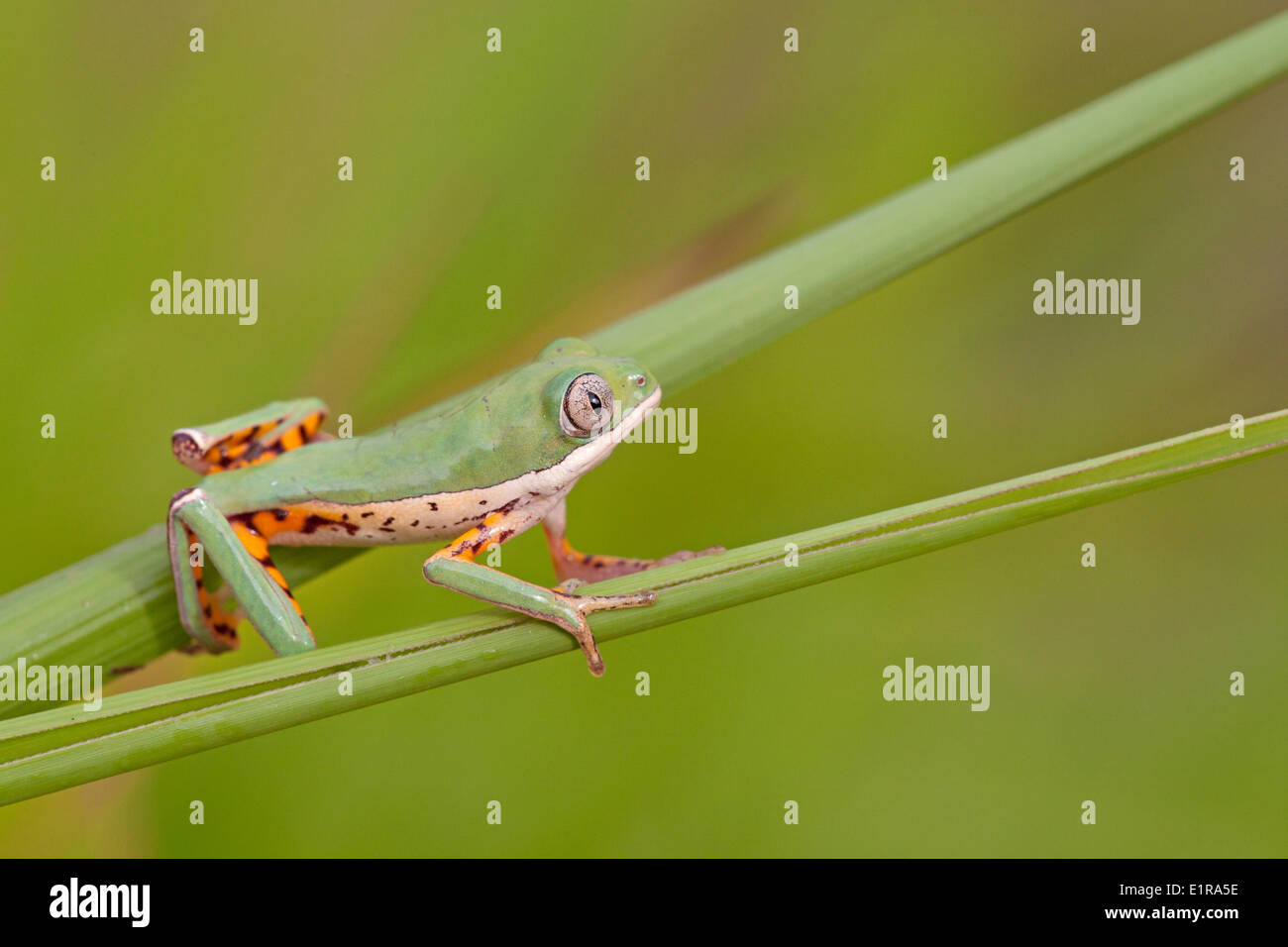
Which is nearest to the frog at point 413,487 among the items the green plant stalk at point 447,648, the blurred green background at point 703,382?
the blurred green background at point 703,382

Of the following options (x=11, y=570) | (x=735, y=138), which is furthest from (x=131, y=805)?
(x=735, y=138)

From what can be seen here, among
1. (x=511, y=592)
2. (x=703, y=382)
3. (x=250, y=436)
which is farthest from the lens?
(x=703, y=382)

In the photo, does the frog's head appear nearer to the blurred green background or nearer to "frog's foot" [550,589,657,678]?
the blurred green background
